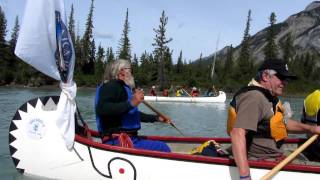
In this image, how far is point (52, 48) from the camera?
249 inches

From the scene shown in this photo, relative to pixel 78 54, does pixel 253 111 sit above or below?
below

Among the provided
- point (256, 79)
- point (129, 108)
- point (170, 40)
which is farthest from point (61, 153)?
point (170, 40)

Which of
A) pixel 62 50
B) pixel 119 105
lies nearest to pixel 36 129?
pixel 62 50

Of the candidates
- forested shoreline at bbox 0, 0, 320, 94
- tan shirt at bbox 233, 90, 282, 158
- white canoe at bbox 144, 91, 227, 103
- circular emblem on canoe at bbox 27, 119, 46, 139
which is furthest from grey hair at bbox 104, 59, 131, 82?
forested shoreline at bbox 0, 0, 320, 94

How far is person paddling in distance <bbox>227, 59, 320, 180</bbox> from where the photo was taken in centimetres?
500

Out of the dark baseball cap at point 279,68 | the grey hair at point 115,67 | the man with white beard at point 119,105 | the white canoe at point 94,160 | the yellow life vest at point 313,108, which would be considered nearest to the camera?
the dark baseball cap at point 279,68

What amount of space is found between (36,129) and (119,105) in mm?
1483

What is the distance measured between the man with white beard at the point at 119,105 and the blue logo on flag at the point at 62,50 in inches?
19.3

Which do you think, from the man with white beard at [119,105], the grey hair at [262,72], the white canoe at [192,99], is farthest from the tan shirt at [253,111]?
the white canoe at [192,99]

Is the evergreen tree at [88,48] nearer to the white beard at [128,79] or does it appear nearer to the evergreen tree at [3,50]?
the evergreen tree at [3,50]

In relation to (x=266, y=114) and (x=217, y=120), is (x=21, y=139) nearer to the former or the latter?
(x=266, y=114)

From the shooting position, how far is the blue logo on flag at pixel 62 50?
6375mm

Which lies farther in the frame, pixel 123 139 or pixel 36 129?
pixel 36 129

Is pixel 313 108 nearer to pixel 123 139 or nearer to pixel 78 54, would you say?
pixel 123 139
